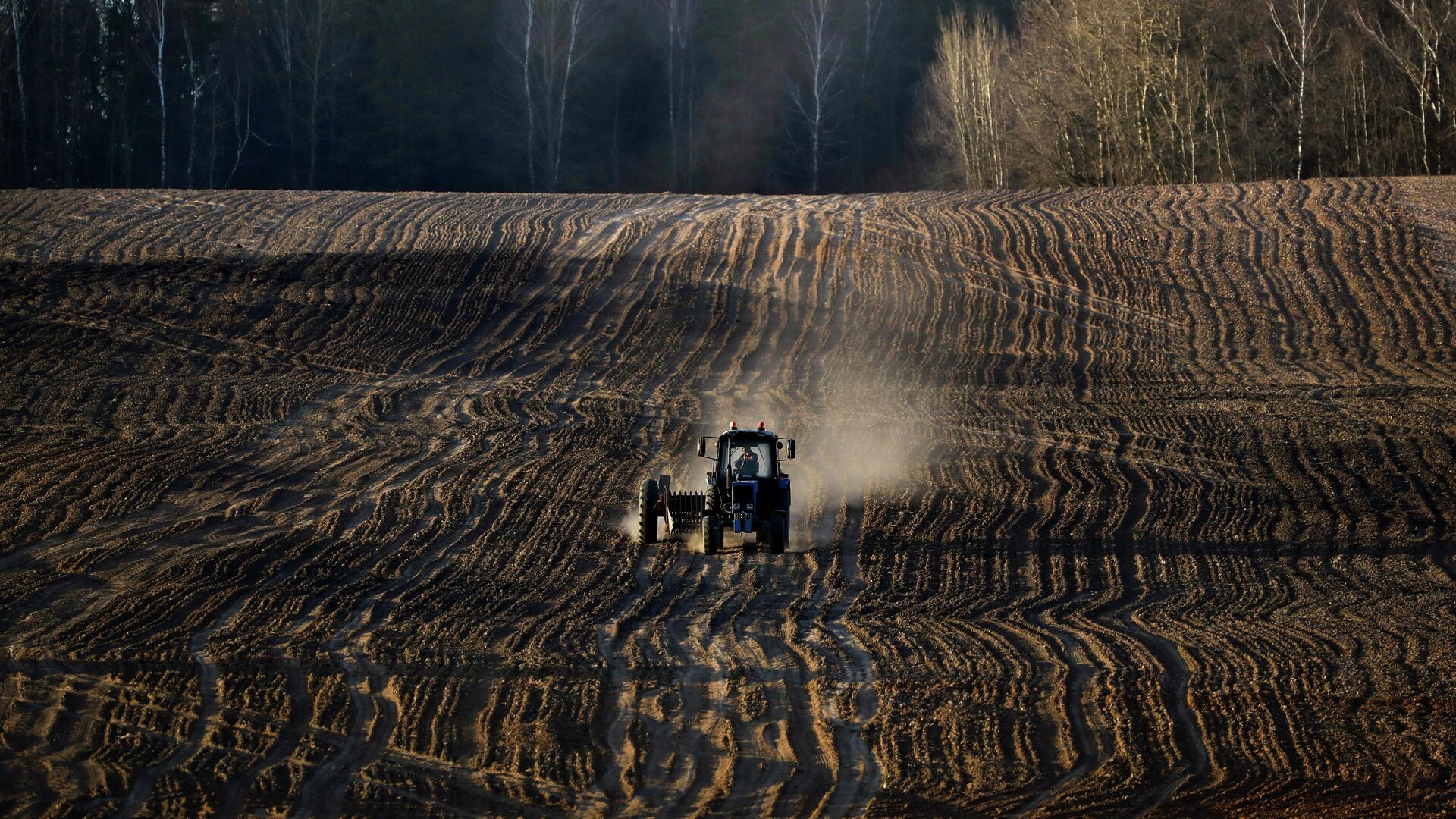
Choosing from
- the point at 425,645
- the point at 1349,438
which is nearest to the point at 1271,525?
the point at 1349,438

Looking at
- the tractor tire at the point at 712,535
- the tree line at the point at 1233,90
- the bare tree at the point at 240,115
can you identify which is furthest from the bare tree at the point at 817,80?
the tractor tire at the point at 712,535

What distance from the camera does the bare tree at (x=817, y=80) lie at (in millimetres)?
66875

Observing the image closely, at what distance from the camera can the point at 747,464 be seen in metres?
15.7

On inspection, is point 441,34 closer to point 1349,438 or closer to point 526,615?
point 1349,438

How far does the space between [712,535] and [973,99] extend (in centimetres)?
4419

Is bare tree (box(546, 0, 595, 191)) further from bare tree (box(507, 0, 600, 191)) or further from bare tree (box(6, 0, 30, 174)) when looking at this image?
bare tree (box(6, 0, 30, 174))

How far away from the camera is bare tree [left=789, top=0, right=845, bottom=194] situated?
66.9 meters

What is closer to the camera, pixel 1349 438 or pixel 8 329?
pixel 1349 438

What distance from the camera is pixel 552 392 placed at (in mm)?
25188

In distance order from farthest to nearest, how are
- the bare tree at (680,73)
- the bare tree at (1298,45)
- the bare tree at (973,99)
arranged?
the bare tree at (680,73), the bare tree at (973,99), the bare tree at (1298,45)

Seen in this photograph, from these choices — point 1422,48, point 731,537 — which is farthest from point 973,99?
point 731,537

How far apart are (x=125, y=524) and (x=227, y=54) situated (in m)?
48.6

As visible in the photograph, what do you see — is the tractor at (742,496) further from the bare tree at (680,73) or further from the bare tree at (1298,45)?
the bare tree at (680,73)

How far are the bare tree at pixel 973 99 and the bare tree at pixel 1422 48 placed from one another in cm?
1578
